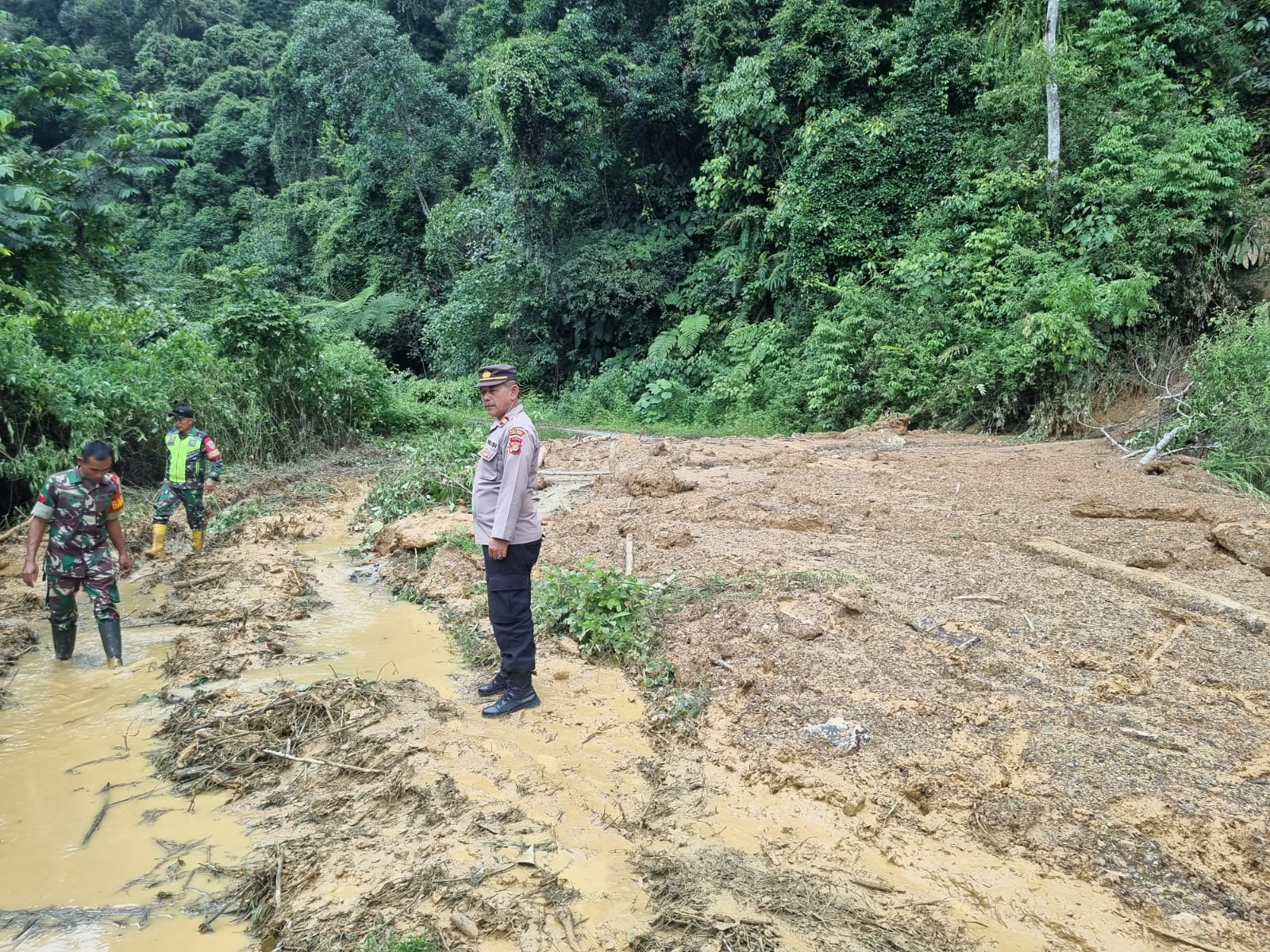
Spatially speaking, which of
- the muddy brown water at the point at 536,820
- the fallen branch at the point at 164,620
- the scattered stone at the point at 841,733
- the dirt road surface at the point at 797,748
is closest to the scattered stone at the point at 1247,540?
the dirt road surface at the point at 797,748

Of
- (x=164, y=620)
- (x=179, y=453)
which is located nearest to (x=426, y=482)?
(x=179, y=453)

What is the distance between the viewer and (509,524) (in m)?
3.94

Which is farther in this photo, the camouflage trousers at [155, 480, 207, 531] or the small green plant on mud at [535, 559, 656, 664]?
the camouflage trousers at [155, 480, 207, 531]

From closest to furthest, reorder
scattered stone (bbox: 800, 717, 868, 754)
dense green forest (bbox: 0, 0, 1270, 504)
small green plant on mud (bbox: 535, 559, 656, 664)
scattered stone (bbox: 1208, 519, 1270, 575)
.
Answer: scattered stone (bbox: 800, 717, 868, 754) < small green plant on mud (bbox: 535, 559, 656, 664) < scattered stone (bbox: 1208, 519, 1270, 575) < dense green forest (bbox: 0, 0, 1270, 504)

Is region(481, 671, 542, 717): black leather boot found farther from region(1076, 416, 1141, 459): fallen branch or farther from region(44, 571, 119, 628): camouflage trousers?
region(1076, 416, 1141, 459): fallen branch

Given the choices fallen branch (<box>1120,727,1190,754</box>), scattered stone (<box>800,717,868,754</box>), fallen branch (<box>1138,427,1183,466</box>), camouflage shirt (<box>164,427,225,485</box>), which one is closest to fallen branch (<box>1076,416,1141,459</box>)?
fallen branch (<box>1138,427,1183,466</box>)

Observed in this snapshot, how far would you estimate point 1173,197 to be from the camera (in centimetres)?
1070

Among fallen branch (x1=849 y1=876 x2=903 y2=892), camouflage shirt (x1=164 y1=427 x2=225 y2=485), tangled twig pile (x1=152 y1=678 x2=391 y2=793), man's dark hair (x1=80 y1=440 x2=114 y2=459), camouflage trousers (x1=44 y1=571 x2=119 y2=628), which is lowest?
fallen branch (x1=849 y1=876 x2=903 y2=892)


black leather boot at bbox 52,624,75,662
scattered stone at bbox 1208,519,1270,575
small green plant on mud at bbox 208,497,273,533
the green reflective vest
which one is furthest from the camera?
small green plant on mud at bbox 208,497,273,533

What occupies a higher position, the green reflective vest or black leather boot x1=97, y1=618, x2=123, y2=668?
the green reflective vest

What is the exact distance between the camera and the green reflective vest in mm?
7645

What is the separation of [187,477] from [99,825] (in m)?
5.13

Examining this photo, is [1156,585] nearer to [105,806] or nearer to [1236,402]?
[1236,402]

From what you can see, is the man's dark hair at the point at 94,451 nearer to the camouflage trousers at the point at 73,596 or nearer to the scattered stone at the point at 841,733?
the camouflage trousers at the point at 73,596
